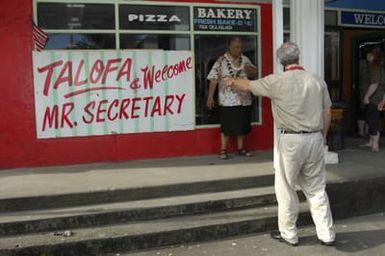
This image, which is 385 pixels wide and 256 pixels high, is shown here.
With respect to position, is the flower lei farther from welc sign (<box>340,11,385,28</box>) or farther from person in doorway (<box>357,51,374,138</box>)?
welc sign (<box>340,11,385,28</box>)

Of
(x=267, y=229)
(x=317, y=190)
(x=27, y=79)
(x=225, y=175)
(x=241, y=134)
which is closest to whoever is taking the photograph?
(x=317, y=190)

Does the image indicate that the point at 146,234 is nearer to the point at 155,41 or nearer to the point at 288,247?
the point at 288,247

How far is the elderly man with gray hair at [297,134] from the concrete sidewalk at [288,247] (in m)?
0.14

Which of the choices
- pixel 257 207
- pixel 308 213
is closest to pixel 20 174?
pixel 257 207

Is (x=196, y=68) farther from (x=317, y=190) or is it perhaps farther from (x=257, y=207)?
(x=317, y=190)

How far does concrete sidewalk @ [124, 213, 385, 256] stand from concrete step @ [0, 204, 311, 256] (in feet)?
0.29

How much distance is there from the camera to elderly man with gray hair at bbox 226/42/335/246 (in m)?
5.16

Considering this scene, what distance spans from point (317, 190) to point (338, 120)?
11.3ft

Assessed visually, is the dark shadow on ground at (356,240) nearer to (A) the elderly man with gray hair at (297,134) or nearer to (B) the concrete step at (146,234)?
(A) the elderly man with gray hair at (297,134)

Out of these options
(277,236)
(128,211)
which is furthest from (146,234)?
(277,236)

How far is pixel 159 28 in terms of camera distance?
793 cm

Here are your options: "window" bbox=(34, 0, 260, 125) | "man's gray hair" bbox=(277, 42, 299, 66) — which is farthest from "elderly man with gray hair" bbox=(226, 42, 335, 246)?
"window" bbox=(34, 0, 260, 125)

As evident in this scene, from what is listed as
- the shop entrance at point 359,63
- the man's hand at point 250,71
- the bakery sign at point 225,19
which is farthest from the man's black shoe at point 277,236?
the shop entrance at point 359,63

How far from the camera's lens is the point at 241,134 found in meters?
8.04
